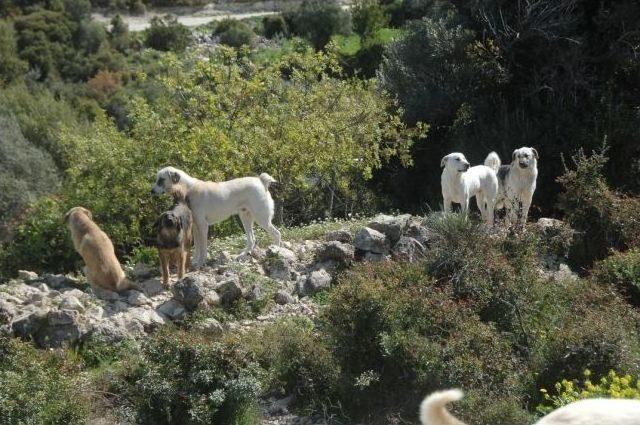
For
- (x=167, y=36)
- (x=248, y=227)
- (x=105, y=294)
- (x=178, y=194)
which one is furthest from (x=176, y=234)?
(x=167, y=36)

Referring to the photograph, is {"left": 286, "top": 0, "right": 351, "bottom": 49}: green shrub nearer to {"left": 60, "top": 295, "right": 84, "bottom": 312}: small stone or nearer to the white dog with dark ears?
the white dog with dark ears

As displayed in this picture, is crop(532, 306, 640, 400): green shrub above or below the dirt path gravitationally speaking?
above

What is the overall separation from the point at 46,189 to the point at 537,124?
59.4 feet

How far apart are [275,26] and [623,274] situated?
40.3 m

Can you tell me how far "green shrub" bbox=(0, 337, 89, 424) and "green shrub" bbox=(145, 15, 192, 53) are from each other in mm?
40514

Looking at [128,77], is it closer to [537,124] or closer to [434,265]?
[537,124]

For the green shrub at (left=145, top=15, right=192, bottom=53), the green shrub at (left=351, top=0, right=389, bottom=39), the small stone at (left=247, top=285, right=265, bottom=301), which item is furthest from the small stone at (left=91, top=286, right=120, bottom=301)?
the green shrub at (left=145, top=15, right=192, bottom=53)

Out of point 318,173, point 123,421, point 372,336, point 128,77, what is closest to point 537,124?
point 318,173

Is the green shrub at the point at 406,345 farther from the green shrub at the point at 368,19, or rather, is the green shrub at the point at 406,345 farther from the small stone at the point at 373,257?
the green shrub at the point at 368,19

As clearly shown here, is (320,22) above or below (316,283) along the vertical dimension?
below

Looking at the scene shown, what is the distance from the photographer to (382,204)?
81.4 ft

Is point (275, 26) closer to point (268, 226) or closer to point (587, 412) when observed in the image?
point (268, 226)

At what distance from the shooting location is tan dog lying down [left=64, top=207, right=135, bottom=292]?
517 inches

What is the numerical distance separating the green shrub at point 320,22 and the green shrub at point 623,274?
1357 inches
